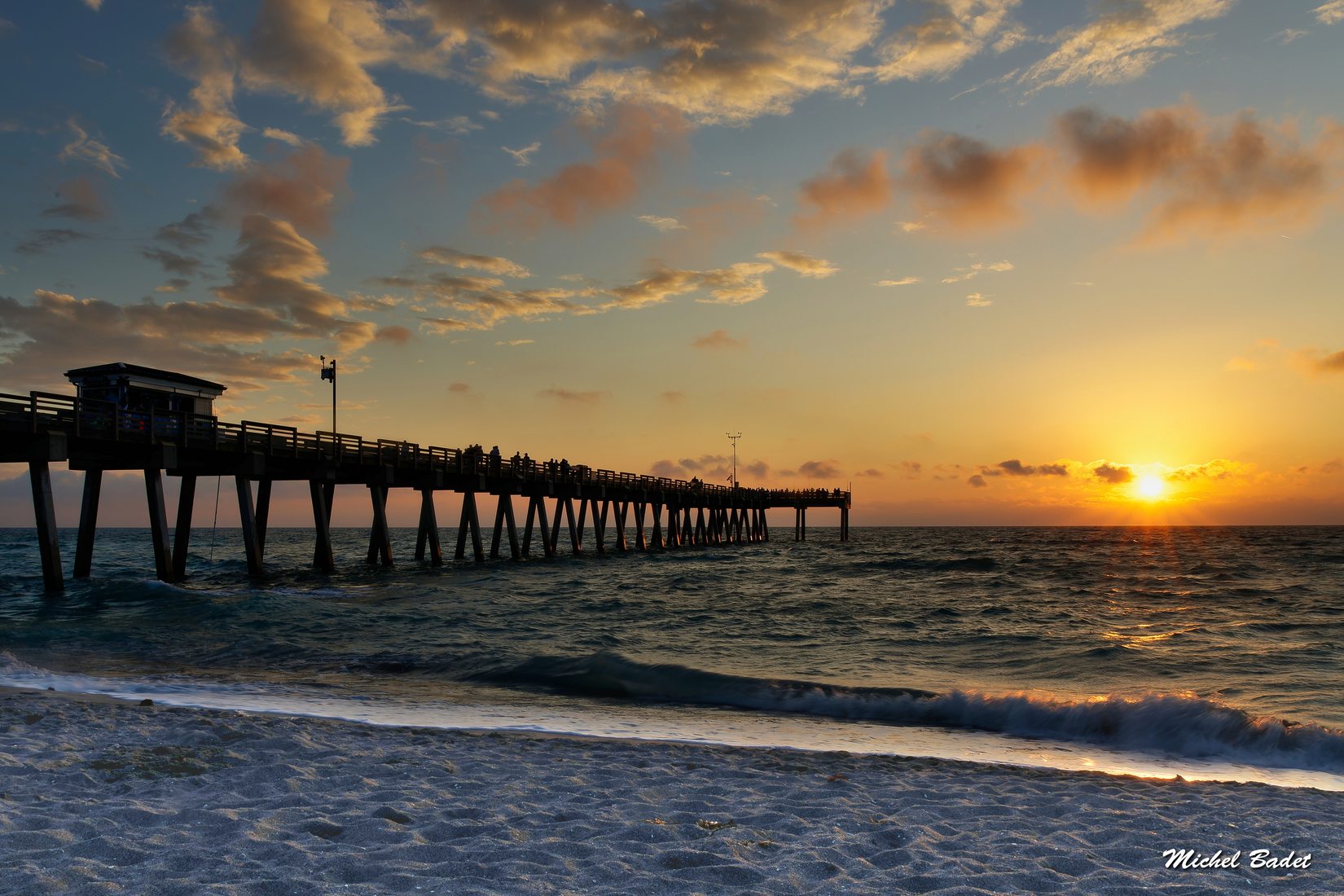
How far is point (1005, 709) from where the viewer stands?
38.9 ft

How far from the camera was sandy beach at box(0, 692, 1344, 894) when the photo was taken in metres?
5.03

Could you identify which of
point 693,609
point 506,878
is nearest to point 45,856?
point 506,878

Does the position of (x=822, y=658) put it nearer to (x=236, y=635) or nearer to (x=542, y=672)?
(x=542, y=672)

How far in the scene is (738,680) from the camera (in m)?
13.9

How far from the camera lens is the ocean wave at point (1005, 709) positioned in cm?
989

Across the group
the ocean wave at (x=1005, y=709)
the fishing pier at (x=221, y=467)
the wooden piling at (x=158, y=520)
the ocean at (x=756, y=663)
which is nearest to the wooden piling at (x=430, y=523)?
the fishing pier at (x=221, y=467)

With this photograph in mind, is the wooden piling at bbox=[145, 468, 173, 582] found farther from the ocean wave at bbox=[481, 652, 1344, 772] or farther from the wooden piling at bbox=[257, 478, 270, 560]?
the ocean wave at bbox=[481, 652, 1344, 772]

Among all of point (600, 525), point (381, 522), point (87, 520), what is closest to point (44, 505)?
point (87, 520)

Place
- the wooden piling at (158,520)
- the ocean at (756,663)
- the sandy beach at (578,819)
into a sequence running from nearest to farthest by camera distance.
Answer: the sandy beach at (578,819) → the ocean at (756,663) → the wooden piling at (158,520)

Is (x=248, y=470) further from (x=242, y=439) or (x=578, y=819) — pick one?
(x=578, y=819)

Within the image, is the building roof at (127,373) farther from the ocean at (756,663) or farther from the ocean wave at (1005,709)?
the ocean wave at (1005,709)

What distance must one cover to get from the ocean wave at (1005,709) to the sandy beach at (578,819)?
2.29m

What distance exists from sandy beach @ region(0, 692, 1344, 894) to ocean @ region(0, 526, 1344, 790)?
154 centimetres

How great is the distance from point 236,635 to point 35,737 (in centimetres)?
1103
